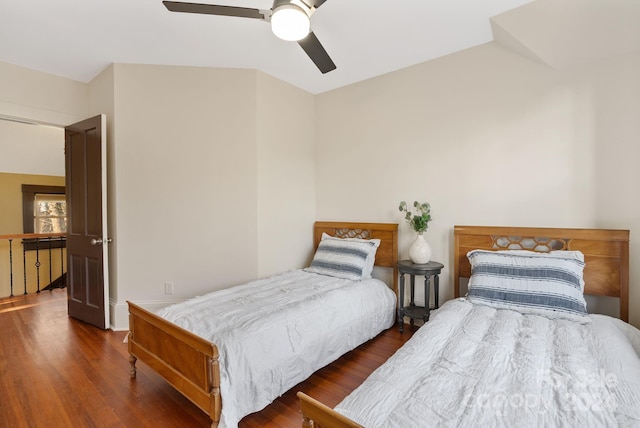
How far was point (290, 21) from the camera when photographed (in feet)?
5.73

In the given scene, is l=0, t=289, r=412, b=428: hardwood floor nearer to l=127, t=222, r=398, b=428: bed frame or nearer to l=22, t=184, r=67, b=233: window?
l=127, t=222, r=398, b=428: bed frame

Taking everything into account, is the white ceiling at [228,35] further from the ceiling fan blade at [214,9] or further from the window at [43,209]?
the window at [43,209]

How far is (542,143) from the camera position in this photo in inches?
99.7

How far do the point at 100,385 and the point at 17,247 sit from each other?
537 cm

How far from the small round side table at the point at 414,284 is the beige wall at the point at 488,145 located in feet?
0.60

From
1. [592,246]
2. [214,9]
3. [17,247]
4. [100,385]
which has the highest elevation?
[214,9]

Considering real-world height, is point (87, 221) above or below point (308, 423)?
above

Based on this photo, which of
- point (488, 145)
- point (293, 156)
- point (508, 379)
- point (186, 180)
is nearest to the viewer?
point (508, 379)

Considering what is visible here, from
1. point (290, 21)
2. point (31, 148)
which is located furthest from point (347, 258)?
point (31, 148)

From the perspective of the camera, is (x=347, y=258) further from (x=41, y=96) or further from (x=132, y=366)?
(x=41, y=96)

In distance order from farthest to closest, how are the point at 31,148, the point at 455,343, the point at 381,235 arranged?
the point at 31,148 < the point at 381,235 < the point at 455,343

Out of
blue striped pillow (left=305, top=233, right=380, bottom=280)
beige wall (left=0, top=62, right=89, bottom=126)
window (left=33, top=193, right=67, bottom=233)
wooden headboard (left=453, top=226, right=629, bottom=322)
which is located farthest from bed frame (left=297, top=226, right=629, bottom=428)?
window (left=33, top=193, right=67, bottom=233)

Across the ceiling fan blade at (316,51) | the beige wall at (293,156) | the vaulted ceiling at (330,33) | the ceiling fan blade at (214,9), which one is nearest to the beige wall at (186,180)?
the beige wall at (293,156)

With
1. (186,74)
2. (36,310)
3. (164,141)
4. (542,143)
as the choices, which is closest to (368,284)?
(542,143)
